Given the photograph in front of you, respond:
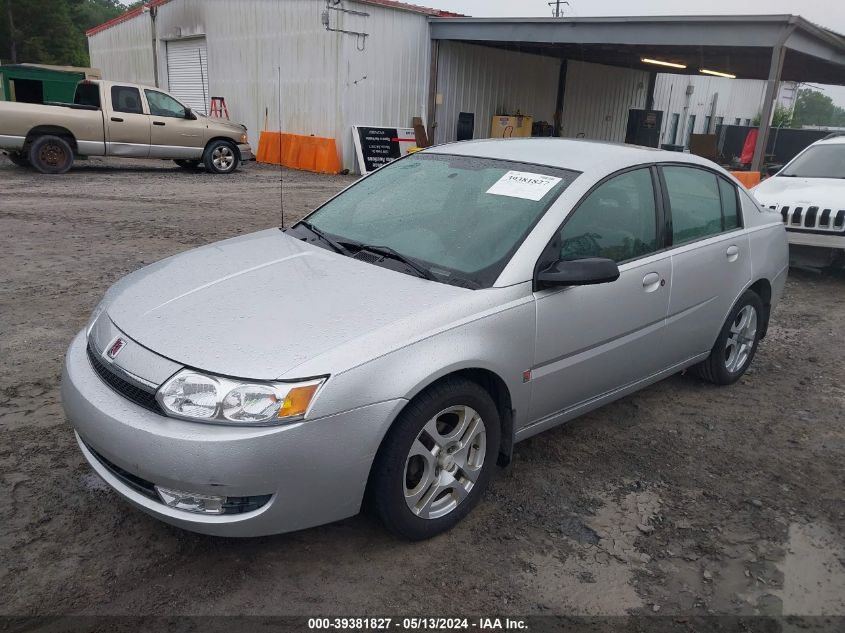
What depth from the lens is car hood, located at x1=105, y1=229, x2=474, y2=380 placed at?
2539 mm

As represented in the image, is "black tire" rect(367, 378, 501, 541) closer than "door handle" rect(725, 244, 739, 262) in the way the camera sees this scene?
Yes

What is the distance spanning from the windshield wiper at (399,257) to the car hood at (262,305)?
2.0 inches

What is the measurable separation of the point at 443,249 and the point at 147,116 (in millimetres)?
12769

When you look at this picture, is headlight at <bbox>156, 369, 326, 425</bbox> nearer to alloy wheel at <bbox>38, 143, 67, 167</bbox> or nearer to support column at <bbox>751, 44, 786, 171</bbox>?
support column at <bbox>751, 44, 786, 171</bbox>

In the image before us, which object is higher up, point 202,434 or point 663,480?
point 202,434

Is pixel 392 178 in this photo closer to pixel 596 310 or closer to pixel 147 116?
pixel 596 310

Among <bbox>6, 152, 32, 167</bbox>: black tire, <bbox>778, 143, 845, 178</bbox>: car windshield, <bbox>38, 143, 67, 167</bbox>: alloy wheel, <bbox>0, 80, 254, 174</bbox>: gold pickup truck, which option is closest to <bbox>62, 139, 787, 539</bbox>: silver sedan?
<bbox>778, 143, 845, 178</bbox>: car windshield

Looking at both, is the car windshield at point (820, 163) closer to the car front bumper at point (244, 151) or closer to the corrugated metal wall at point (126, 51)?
the car front bumper at point (244, 151)

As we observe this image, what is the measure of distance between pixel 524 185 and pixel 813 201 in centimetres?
578

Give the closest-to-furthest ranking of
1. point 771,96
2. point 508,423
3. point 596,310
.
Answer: point 508,423, point 596,310, point 771,96

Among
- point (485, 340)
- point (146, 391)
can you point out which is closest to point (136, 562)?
point (146, 391)

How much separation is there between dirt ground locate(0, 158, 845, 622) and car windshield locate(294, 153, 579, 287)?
1135 millimetres

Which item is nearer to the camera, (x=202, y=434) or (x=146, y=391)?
(x=202, y=434)

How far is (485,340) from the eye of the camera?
2883 millimetres
